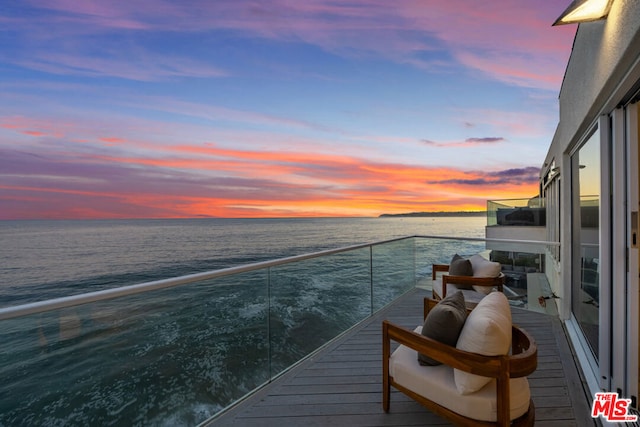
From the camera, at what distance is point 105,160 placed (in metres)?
14.3

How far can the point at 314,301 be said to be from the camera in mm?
4582

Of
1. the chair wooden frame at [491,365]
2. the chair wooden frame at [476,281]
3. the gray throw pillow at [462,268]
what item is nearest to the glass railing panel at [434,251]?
the gray throw pillow at [462,268]

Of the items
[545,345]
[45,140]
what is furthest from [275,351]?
[45,140]

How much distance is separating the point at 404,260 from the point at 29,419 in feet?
15.6

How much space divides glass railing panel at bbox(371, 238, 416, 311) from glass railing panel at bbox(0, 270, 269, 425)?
79.6 inches

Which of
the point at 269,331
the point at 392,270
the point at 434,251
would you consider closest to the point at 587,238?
the point at 392,270

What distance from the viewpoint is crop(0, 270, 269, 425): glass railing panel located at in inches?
60.1

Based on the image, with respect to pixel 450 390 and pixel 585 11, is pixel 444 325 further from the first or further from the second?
pixel 585 11

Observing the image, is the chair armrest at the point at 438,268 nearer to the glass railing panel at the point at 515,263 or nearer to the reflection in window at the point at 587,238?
the glass railing panel at the point at 515,263

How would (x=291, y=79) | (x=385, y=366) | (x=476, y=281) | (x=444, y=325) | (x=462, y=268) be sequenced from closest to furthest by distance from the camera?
(x=444, y=325) → (x=385, y=366) → (x=476, y=281) → (x=462, y=268) → (x=291, y=79)

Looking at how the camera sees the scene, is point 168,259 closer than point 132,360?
No

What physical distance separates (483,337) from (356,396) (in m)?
1.19

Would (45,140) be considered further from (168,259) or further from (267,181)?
(168,259)

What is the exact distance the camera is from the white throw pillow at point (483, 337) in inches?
62.9
